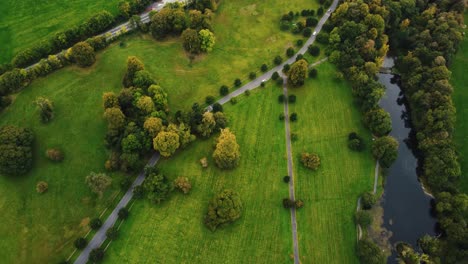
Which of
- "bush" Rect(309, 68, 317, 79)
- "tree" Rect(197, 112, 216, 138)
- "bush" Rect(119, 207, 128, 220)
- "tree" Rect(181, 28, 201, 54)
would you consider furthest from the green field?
"bush" Rect(119, 207, 128, 220)

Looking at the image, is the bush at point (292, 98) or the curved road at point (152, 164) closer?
the curved road at point (152, 164)

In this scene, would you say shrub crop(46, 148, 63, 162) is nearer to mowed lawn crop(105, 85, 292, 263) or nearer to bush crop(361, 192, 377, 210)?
mowed lawn crop(105, 85, 292, 263)

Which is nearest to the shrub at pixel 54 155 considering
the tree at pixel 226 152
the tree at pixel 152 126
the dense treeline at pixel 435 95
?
the tree at pixel 152 126

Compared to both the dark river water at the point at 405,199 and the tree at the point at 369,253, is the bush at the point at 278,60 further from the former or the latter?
the tree at the point at 369,253

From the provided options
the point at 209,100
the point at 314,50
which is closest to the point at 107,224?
the point at 209,100

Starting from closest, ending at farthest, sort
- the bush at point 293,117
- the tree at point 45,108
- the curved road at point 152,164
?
1. the curved road at point 152,164
2. the tree at point 45,108
3. the bush at point 293,117

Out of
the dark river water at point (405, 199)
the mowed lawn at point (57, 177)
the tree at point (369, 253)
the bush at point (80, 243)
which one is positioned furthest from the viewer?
the dark river water at point (405, 199)
